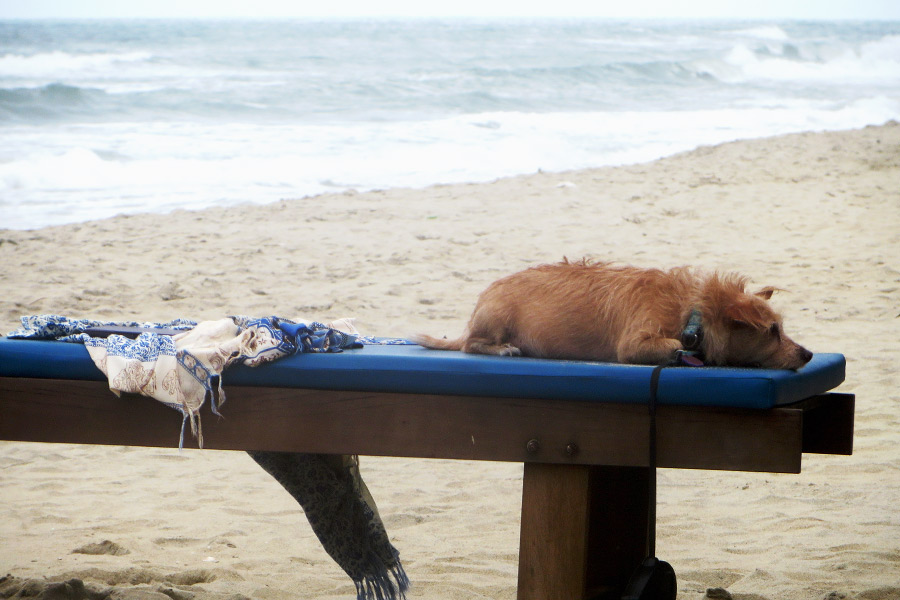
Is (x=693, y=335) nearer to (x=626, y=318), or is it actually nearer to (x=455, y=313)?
(x=626, y=318)

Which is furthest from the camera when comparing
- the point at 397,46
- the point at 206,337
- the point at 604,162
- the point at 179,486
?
the point at 397,46

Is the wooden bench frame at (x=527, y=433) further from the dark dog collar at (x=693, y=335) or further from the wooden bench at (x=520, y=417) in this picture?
the dark dog collar at (x=693, y=335)

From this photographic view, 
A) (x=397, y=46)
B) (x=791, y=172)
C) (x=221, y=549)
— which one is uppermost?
(x=397, y=46)

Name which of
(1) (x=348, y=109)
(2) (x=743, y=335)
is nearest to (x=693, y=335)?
(2) (x=743, y=335)

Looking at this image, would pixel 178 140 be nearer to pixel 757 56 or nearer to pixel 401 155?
pixel 401 155

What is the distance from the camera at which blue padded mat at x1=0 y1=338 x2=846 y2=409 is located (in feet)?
8.02

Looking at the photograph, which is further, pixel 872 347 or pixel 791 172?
pixel 791 172

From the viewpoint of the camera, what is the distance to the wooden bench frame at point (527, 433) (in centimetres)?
250

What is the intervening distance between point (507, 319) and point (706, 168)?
35.7 ft

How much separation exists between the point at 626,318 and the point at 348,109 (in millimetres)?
21419

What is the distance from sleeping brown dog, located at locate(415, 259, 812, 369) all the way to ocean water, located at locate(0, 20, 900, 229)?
10019 mm

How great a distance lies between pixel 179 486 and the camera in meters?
4.64

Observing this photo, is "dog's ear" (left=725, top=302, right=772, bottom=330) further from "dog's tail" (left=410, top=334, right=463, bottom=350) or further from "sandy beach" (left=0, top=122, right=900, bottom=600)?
"sandy beach" (left=0, top=122, right=900, bottom=600)

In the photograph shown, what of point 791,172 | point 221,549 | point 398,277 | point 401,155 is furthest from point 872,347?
point 401,155
